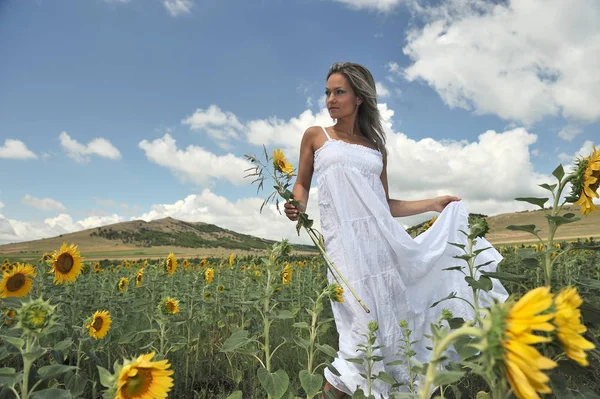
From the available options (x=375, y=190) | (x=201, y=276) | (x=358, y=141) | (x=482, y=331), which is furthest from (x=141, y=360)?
(x=201, y=276)

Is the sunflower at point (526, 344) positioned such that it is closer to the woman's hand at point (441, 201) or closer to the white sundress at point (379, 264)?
the white sundress at point (379, 264)

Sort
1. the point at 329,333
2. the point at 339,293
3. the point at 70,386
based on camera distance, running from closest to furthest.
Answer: the point at 70,386
the point at 339,293
the point at 329,333

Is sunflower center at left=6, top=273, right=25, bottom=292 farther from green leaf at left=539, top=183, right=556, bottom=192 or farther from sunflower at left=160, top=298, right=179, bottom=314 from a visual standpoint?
green leaf at left=539, top=183, right=556, bottom=192

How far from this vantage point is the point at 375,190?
11.1ft

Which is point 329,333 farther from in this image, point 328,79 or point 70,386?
point 70,386

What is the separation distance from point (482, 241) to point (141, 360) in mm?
2709

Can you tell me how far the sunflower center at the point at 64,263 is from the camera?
3328mm

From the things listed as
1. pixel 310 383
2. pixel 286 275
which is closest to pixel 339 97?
pixel 286 275

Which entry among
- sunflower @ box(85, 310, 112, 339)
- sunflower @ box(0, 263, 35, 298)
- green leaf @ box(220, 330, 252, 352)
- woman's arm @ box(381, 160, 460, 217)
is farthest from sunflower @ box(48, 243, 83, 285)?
woman's arm @ box(381, 160, 460, 217)

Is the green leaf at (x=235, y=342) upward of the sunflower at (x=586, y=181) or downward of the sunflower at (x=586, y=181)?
downward

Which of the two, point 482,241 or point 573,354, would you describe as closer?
point 573,354

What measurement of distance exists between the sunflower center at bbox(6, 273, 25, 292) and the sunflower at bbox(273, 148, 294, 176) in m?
2.00

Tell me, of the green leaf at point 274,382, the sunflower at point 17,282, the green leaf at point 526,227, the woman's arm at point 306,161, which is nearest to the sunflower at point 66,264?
the sunflower at point 17,282

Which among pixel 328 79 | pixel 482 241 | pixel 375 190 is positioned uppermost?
pixel 328 79
